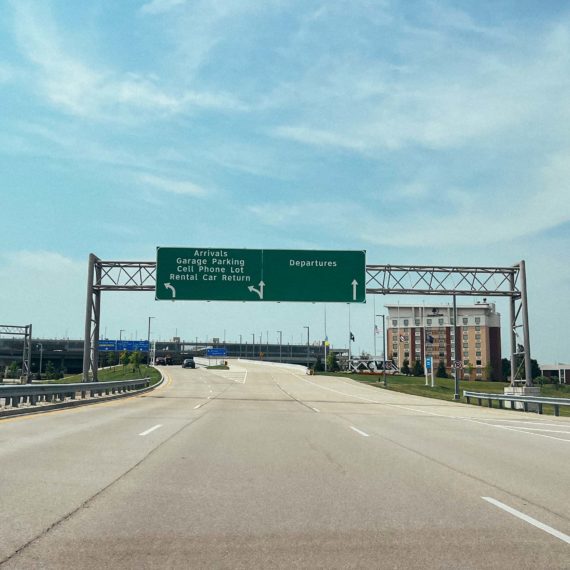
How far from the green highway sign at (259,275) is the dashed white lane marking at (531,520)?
29111 mm

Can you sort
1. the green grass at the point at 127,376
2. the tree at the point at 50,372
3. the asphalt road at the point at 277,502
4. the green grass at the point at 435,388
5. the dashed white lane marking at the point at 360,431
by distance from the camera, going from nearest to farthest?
the asphalt road at the point at 277,502, the dashed white lane marking at the point at 360,431, the green grass at the point at 435,388, the green grass at the point at 127,376, the tree at the point at 50,372

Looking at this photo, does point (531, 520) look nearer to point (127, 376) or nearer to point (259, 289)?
point (259, 289)

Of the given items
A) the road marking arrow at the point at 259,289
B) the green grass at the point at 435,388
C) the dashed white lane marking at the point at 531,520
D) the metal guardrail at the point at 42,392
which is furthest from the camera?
the green grass at the point at 435,388

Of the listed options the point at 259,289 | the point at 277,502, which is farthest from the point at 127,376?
the point at 277,502

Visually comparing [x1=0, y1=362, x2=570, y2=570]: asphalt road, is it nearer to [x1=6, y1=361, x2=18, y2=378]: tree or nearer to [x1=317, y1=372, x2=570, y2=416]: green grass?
[x1=317, y1=372, x2=570, y2=416]: green grass

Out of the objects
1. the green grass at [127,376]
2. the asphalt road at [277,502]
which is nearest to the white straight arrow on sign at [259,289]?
the green grass at [127,376]

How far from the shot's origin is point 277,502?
720 centimetres

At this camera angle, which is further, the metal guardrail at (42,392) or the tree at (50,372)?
the tree at (50,372)

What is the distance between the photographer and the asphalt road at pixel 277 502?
5203 mm

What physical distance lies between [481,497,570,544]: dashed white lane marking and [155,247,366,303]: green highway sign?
95.5ft

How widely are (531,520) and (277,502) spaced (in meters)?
2.65

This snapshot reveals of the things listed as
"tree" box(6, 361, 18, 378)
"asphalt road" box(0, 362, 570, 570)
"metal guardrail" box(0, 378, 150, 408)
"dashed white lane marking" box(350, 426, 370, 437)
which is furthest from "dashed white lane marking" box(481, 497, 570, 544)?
"tree" box(6, 361, 18, 378)

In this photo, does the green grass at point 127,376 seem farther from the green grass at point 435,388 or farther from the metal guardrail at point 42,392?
the metal guardrail at point 42,392

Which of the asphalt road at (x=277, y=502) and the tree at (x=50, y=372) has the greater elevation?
the asphalt road at (x=277, y=502)
